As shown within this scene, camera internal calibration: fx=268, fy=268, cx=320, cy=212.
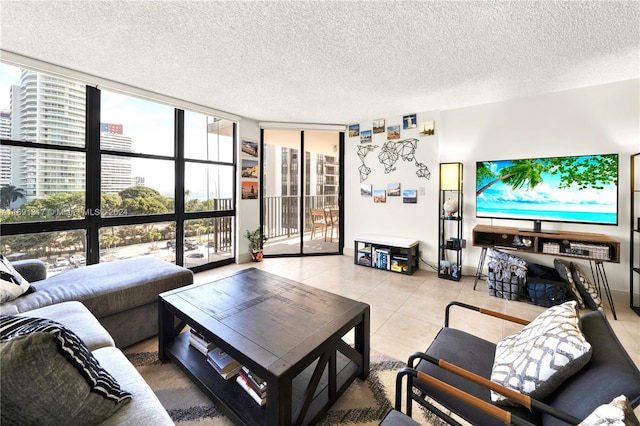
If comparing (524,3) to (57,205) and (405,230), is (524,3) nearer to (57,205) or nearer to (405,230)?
(405,230)

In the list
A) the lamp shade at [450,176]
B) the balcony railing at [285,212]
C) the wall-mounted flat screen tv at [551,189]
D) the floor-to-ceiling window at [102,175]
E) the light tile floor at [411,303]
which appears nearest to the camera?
the light tile floor at [411,303]

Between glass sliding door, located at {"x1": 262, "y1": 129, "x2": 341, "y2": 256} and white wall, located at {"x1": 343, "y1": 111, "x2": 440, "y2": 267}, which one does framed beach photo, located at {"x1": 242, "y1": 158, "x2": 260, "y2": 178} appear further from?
white wall, located at {"x1": 343, "y1": 111, "x2": 440, "y2": 267}

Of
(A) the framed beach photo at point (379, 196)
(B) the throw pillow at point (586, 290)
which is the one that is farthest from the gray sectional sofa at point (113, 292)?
(B) the throw pillow at point (586, 290)

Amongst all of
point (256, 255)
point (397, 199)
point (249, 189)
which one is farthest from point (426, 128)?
point (256, 255)

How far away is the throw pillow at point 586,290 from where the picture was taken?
8.78ft

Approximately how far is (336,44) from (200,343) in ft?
8.15

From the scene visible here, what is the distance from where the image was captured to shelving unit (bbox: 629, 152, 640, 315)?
8.97 ft

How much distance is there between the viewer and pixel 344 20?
193cm

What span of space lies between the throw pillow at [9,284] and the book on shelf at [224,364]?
1.35 metres

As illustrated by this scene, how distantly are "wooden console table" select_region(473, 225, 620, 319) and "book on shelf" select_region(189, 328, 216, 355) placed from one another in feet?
10.1

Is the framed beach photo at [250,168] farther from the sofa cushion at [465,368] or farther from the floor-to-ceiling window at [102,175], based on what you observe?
the sofa cushion at [465,368]

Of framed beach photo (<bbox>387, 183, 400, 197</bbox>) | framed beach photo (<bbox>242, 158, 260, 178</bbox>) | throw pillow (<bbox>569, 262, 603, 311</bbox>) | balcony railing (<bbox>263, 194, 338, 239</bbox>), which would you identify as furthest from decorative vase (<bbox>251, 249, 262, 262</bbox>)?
throw pillow (<bbox>569, 262, 603, 311</bbox>)

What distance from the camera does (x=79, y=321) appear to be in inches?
60.1

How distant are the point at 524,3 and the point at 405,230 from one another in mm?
3092
